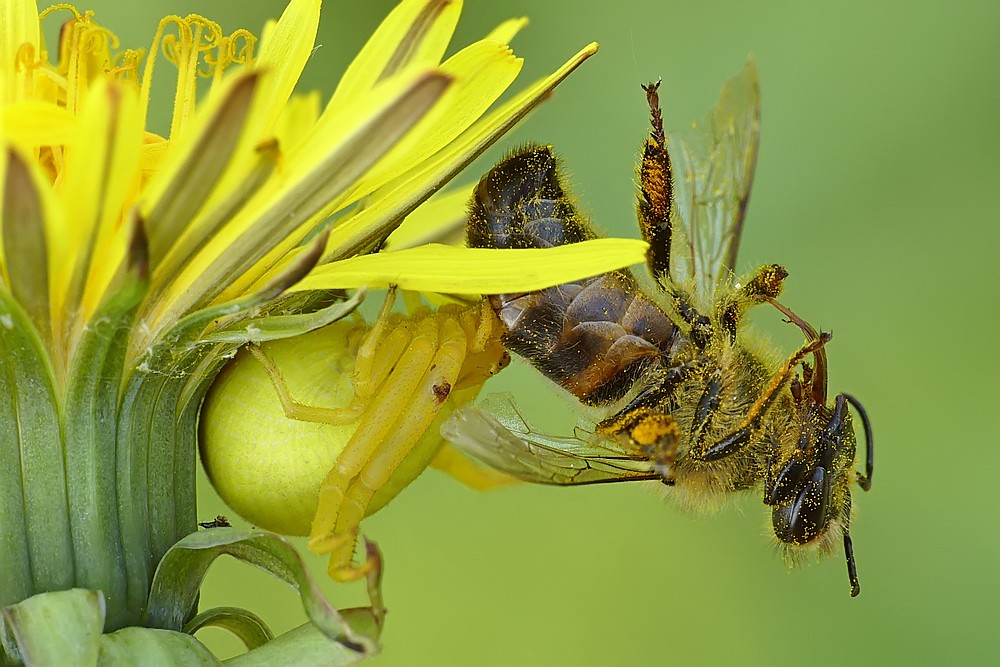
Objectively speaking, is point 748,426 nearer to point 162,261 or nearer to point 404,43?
point 404,43

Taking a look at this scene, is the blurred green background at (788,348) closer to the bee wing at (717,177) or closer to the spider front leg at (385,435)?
the bee wing at (717,177)

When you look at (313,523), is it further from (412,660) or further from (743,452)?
(412,660)

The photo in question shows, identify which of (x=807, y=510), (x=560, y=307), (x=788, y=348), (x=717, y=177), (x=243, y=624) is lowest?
(x=243, y=624)

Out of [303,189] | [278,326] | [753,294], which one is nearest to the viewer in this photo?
[303,189]

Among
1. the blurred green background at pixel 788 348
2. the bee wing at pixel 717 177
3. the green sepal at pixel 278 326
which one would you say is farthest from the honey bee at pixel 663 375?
the blurred green background at pixel 788 348

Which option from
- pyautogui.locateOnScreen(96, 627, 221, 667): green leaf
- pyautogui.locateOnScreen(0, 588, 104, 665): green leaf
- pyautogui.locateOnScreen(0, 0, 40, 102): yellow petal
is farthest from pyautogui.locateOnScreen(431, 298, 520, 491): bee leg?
pyautogui.locateOnScreen(0, 0, 40, 102): yellow petal

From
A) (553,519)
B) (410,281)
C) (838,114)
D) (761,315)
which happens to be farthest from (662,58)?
(410,281)

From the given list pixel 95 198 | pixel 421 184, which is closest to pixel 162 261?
pixel 95 198
